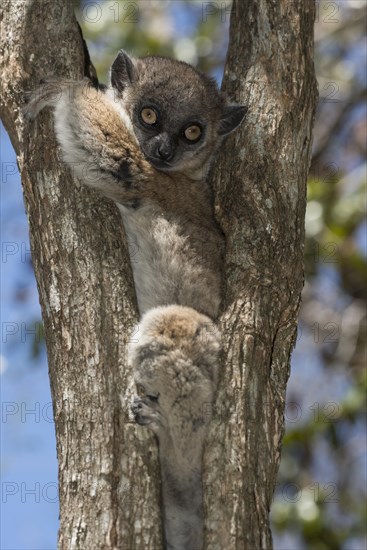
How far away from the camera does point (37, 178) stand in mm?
4402

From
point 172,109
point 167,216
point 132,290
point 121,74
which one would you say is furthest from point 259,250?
point 121,74

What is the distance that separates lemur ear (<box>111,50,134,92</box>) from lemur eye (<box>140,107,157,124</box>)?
0.32 meters

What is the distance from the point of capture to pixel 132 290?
4.21m

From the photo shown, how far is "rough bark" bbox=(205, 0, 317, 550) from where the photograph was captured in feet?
12.4

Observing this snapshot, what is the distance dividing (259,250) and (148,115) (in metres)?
1.75

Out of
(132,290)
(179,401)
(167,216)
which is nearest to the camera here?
(132,290)

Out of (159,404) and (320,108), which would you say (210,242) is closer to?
(159,404)

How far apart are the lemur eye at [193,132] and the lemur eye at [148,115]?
9.8 inches

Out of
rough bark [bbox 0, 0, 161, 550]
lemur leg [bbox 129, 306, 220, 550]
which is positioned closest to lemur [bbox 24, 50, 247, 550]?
lemur leg [bbox 129, 306, 220, 550]

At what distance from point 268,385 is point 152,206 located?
150 centimetres

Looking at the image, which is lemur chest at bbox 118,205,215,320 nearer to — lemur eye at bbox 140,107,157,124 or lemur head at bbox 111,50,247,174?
lemur head at bbox 111,50,247,174

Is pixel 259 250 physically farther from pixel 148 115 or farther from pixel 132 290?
pixel 148 115

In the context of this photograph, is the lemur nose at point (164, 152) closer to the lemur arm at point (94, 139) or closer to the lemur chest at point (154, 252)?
the lemur arm at point (94, 139)

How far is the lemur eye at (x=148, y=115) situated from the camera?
5.69 meters
